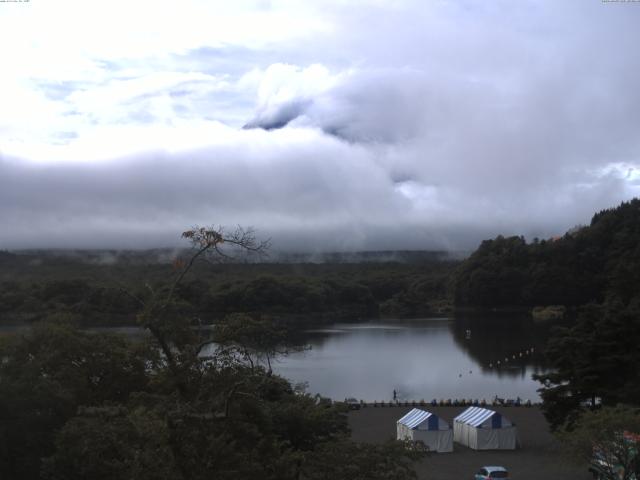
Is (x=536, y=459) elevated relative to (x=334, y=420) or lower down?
lower down

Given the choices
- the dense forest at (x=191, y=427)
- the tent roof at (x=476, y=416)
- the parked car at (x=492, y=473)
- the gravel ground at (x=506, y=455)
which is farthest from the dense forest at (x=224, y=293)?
the dense forest at (x=191, y=427)

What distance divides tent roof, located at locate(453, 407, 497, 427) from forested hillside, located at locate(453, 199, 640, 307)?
2252 inches

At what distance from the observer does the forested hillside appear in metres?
76.6

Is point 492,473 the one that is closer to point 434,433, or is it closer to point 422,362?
point 434,433

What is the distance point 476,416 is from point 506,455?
1.51 metres

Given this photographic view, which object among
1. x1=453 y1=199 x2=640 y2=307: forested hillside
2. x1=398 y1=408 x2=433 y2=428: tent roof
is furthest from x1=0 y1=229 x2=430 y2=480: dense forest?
x1=453 y1=199 x2=640 y2=307: forested hillside

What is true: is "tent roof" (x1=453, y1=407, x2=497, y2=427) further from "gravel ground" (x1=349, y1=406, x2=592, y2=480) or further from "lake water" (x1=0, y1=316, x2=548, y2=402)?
"lake water" (x1=0, y1=316, x2=548, y2=402)

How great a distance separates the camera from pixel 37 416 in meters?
12.1

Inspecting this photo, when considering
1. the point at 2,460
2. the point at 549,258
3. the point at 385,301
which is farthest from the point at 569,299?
the point at 2,460

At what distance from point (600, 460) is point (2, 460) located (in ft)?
31.8

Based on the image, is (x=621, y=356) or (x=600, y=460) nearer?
(x=600, y=460)

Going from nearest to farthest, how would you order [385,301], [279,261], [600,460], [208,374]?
[208,374] → [600,460] → [385,301] → [279,261]

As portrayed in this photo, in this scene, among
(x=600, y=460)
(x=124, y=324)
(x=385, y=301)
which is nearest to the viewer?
(x=600, y=460)

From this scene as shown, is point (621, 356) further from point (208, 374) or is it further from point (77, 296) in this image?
point (77, 296)
